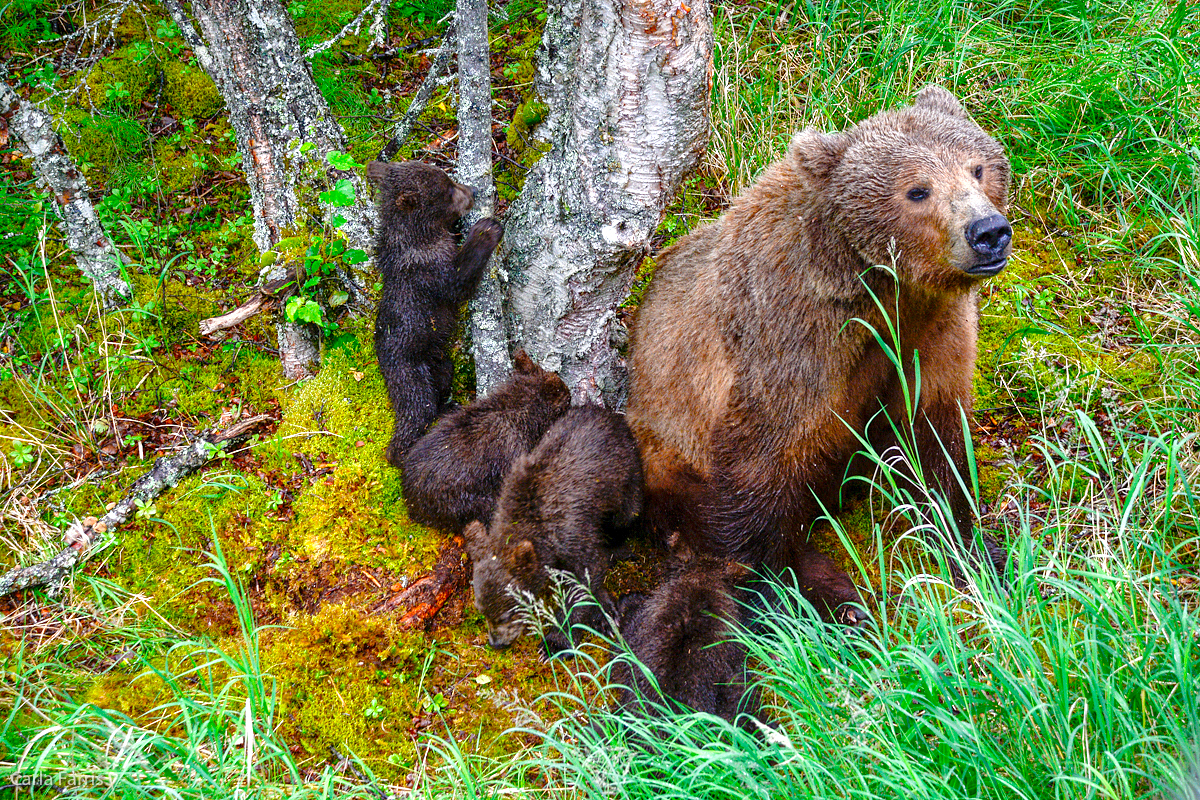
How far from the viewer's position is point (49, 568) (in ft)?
14.3

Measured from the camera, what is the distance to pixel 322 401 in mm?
5098

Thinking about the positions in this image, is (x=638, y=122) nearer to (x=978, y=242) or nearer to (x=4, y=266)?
(x=978, y=242)

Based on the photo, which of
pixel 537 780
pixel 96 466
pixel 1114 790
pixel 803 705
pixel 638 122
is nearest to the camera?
pixel 1114 790

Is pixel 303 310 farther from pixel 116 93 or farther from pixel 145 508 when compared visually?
pixel 116 93

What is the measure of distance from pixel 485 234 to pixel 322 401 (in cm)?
144

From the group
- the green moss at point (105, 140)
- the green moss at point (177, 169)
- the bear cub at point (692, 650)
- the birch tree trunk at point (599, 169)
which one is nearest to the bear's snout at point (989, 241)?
the birch tree trunk at point (599, 169)

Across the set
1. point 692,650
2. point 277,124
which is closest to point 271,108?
point 277,124

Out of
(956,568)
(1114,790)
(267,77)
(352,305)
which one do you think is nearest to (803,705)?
(1114,790)

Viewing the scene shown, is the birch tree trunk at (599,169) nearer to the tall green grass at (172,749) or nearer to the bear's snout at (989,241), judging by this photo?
the bear's snout at (989,241)

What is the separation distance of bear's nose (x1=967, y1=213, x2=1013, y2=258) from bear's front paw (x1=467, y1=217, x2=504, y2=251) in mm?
2414

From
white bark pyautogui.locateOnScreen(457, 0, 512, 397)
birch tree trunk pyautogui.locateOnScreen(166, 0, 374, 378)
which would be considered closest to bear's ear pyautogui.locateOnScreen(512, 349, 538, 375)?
white bark pyautogui.locateOnScreen(457, 0, 512, 397)

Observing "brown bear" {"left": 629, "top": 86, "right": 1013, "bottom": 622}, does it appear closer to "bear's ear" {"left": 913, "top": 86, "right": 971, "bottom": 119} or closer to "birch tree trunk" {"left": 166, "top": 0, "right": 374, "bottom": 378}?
"bear's ear" {"left": 913, "top": 86, "right": 971, "bottom": 119}

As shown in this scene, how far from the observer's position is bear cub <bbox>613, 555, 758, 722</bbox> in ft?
11.5

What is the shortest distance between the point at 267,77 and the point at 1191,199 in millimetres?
5350
